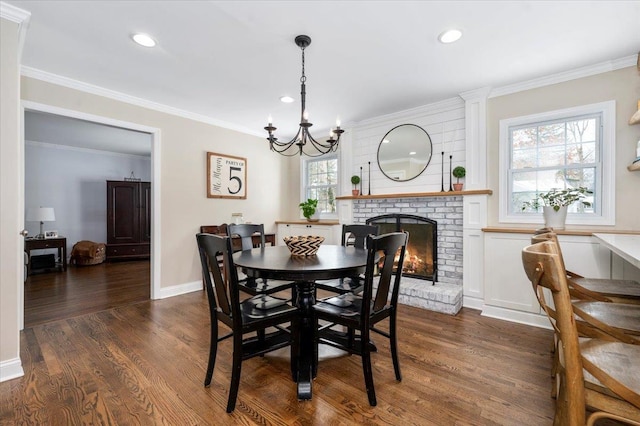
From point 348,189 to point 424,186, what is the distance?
117 centimetres

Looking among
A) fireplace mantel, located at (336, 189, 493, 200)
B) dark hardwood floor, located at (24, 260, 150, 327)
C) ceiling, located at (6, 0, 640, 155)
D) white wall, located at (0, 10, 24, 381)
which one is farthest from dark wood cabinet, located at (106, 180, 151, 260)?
white wall, located at (0, 10, 24, 381)

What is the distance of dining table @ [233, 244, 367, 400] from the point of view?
1.71m

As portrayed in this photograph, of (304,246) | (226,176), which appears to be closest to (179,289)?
(226,176)

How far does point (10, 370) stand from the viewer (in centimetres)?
201

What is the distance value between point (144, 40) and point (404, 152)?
3.12 meters

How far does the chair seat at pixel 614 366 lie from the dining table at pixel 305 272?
104 cm

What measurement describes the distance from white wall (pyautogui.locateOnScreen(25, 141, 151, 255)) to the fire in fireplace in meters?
6.58

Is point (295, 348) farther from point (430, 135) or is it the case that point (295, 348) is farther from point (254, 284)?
point (430, 135)

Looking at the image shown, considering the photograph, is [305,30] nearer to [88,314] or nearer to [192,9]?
[192,9]

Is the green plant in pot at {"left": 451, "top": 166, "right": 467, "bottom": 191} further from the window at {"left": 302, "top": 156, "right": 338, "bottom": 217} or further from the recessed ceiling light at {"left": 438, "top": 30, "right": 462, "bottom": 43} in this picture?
the window at {"left": 302, "top": 156, "right": 338, "bottom": 217}

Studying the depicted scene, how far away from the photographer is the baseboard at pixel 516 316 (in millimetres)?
2885

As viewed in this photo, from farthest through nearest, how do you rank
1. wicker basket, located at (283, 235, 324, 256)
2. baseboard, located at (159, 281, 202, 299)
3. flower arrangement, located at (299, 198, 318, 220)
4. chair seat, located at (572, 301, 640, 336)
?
flower arrangement, located at (299, 198, 318, 220) < baseboard, located at (159, 281, 202, 299) < wicker basket, located at (283, 235, 324, 256) < chair seat, located at (572, 301, 640, 336)

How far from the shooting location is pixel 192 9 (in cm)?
206

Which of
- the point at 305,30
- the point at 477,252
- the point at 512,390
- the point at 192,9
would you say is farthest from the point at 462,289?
the point at 192,9
